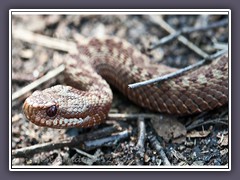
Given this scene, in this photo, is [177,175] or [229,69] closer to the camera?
[177,175]

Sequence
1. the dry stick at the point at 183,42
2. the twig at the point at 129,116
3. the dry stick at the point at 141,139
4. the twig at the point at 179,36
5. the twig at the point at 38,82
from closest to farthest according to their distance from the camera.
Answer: the dry stick at the point at 141,139, the dry stick at the point at 183,42, the twig at the point at 129,116, the twig at the point at 38,82, the twig at the point at 179,36

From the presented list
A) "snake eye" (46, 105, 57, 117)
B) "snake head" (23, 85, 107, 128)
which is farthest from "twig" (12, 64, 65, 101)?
"snake eye" (46, 105, 57, 117)

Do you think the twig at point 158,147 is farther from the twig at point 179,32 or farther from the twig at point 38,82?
the twig at point 38,82

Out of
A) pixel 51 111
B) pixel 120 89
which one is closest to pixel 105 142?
pixel 51 111

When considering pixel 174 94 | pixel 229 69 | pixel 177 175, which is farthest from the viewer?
pixel 174 94

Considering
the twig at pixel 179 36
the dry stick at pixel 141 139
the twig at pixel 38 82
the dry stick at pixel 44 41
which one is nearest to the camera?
the dry stick at pixel 141 139

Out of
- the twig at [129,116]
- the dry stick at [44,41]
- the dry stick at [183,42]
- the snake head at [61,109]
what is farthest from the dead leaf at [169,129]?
the dry stick at [44,41]
